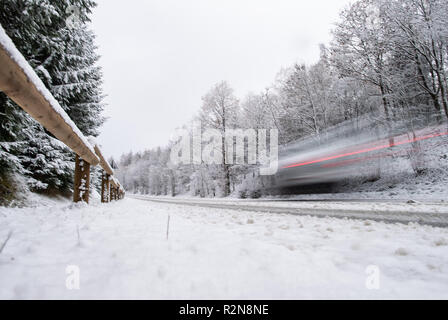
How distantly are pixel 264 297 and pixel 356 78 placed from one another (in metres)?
14.4

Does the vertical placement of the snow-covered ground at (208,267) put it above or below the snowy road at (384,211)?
above

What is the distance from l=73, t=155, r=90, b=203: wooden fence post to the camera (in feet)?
12.6

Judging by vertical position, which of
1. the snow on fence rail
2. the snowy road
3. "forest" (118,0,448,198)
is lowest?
the snowy road

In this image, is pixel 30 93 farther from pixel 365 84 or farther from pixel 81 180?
pixel 365 84

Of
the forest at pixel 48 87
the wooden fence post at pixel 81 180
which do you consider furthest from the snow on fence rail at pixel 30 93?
the forest at pixel 48 87

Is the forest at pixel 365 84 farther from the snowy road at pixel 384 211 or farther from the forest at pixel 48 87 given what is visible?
the forest at pixel 48 87

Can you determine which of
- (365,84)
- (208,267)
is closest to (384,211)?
(208,267)

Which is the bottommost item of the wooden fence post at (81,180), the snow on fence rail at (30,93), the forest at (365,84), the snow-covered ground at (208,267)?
the snow-covered ground at (208,267)

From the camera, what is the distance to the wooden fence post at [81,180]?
3.83 m

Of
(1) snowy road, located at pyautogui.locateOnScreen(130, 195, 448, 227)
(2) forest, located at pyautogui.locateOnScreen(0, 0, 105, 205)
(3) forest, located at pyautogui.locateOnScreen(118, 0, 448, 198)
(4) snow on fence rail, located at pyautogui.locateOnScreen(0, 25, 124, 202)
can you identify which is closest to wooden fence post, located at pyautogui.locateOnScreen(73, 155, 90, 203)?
(4) snow on fence rail, located at pyautogui.locateOnScreen(0, 25, 124, 202)

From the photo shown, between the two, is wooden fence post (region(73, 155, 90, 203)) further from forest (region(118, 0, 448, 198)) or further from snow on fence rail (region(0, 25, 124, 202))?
forest (region(118, 0, 448, 198))

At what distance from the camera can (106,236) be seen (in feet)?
6.11

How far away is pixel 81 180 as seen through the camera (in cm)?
398

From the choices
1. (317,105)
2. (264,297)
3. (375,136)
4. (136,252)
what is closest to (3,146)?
(136,252)
